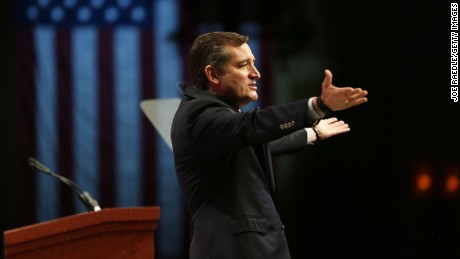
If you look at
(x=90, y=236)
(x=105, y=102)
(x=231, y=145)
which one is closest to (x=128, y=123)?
(x=105, y=102)

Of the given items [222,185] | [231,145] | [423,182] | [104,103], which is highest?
[231,145]

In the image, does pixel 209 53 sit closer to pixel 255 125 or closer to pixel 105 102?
pixel 255 125

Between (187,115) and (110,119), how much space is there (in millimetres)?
2501

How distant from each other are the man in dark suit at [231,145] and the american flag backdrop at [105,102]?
2277 mm

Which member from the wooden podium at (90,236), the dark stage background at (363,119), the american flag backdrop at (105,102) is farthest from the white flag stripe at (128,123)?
the wooden podium at (90,236)

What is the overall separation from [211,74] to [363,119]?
2252 mm

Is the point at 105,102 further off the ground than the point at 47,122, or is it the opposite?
the point at 105,102

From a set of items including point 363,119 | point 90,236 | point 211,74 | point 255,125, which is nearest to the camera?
point 255,125

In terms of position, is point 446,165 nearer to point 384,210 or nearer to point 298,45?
point 384,210

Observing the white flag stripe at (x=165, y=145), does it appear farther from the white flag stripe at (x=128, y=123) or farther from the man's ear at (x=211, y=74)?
the man's ear at (x=211, y=74)

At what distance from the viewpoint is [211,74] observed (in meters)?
1.85

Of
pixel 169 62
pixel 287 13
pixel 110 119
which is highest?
pixel 287 13

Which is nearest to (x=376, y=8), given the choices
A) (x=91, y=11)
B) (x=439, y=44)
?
(x=439, y=44)

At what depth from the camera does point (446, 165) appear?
3773 mm
